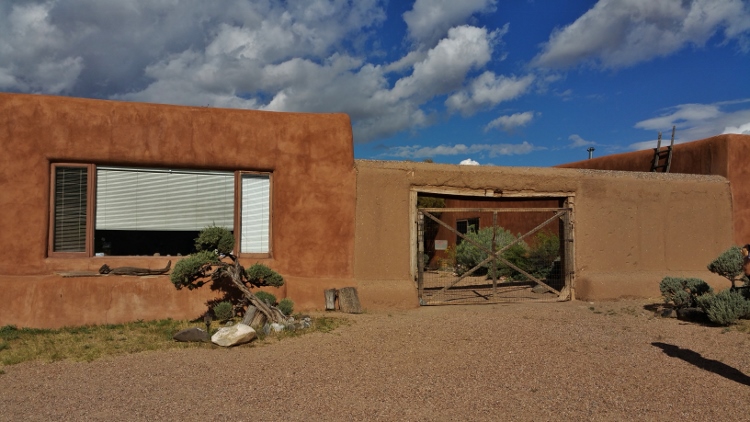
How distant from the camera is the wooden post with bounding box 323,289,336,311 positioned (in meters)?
9.59

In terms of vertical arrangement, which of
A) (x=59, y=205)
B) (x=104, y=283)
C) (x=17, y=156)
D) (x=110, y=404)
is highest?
(x=17, y=156)

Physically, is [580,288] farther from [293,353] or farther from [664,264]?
[293,353]

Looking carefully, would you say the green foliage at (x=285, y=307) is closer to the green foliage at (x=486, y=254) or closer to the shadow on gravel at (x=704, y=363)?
the shadow on gravel at (x=704, y=363)

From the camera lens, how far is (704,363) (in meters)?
6.49

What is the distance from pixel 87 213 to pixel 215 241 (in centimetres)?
245

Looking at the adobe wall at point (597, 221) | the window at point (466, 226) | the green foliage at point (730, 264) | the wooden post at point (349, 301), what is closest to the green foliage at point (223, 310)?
the wooden post at point (349, 301)

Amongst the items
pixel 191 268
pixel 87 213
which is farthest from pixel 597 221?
pixel 87 213

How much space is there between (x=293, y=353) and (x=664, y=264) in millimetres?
8397

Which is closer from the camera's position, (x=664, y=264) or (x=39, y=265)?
(x=39, y=265)

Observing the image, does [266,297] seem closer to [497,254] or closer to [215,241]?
[215,241]

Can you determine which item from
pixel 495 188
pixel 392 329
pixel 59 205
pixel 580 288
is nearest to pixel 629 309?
pixel 580 288

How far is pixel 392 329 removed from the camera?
26.6ft

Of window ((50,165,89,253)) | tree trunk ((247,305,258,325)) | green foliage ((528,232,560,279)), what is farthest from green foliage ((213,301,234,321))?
green foliage ((528,232,560,279))

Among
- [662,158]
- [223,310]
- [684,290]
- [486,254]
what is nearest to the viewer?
[223,310]
